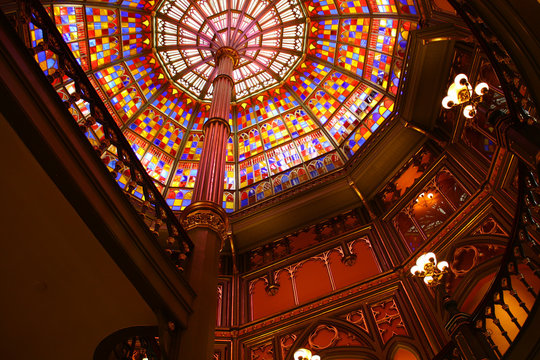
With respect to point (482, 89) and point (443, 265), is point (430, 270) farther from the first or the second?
point (482, 89)

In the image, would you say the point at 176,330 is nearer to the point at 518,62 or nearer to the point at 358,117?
the point at 518,62

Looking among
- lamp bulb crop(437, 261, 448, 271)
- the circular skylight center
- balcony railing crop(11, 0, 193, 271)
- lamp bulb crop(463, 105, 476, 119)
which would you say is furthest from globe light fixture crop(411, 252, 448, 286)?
the circular skylight center

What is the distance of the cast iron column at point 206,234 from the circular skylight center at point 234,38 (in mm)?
6277

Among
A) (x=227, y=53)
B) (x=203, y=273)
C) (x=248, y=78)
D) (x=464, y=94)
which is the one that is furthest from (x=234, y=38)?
(x=203, y=273)

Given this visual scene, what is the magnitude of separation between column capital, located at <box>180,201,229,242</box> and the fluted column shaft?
11.5 inches

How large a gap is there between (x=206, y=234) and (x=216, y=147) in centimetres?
249

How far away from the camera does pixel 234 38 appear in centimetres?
1362

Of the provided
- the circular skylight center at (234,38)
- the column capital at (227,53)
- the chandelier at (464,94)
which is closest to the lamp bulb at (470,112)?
the chandelier at (464,94)

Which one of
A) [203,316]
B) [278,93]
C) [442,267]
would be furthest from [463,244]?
[278,93]

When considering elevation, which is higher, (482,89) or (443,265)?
(482,89)

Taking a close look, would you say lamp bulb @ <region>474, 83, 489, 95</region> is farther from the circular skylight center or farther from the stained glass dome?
the circular skylight center

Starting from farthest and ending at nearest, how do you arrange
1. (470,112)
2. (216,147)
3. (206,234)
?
1. (216,147)
2. (470,112)
3. (206,234)

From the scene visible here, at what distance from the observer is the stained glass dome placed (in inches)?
508

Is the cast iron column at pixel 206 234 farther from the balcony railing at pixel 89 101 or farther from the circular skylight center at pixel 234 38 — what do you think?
the circular skylight center at pixel 234 38
